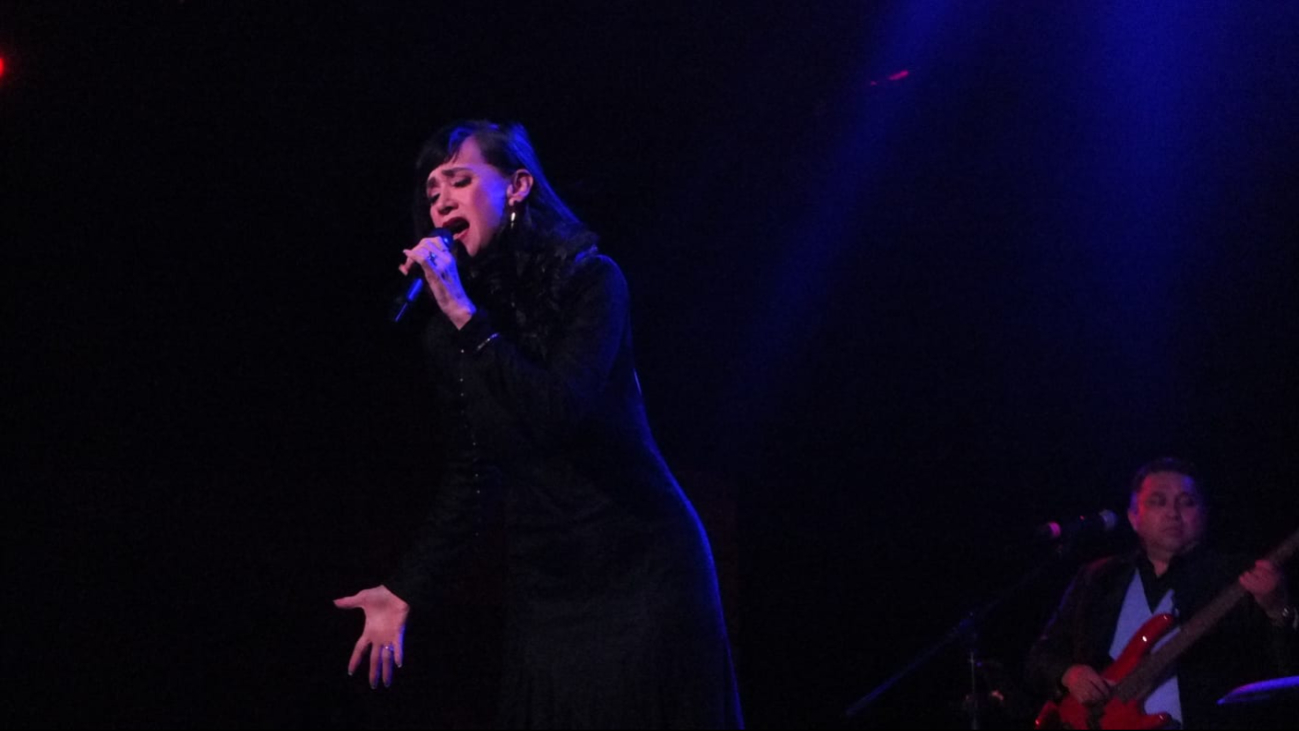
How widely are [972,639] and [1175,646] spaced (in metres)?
0.72

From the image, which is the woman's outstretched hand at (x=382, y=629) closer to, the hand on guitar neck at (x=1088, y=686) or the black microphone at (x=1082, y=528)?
the black microphone at (x=1082, y=528)

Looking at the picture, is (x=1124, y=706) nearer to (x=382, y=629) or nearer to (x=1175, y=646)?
(x=1175, y=646)

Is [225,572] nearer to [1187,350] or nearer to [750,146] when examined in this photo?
[750,146]

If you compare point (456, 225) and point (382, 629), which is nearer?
point (382, 629)

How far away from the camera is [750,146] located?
484 centimetres

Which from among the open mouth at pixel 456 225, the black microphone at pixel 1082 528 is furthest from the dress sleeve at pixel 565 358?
the black microphone at pixel 1082 528

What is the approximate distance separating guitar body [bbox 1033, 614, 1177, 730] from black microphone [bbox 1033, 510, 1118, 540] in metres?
0.39

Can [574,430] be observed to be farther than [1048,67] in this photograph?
No

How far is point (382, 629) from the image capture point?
204 cm

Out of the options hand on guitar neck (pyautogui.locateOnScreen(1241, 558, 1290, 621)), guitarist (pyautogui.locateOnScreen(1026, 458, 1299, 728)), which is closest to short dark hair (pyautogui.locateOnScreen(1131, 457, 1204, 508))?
guitarist (pyautogui.locateOnScreen(1026, 458, 1299, 728))

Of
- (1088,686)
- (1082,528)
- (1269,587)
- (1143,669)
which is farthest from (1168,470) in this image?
(1088,686)

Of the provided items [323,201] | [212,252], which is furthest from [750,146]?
[212,252]

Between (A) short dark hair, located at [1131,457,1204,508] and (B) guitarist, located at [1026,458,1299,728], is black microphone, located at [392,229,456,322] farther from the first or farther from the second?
(A) short dark hair, located at [1131,457,1204,508]

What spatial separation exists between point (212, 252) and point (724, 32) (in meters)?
2.09
